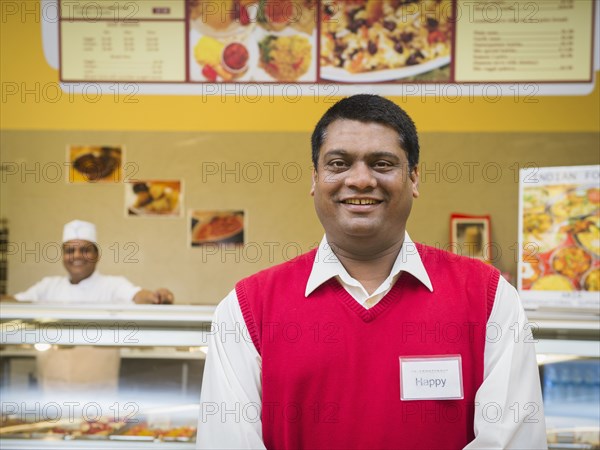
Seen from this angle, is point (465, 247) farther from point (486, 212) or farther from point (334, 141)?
point (334, 141)

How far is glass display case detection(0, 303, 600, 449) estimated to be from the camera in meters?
2.23

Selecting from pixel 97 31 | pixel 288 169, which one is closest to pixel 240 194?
pixel 288 169

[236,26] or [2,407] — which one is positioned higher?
[236,26]

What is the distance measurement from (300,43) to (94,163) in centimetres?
169

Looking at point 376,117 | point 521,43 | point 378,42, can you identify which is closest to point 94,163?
point 378,42

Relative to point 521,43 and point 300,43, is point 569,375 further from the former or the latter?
point 300,43

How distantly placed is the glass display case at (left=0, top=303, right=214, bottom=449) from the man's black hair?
101 cm

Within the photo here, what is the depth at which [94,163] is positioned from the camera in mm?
4387

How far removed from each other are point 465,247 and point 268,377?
117 inches

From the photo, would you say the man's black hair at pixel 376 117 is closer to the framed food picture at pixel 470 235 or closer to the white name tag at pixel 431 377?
the white name tag at pixel 431 377

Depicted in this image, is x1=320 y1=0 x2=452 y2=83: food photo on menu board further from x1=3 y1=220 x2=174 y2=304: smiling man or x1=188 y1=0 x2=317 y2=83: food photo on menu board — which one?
x1=3 y1=220 x2=174 y2=304: smiling man

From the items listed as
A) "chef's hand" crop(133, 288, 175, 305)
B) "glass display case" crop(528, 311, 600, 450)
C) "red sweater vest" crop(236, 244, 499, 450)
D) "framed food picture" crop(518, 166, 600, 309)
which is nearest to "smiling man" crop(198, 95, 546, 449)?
"red sweater vest" crop(236, 244, 499, 450)

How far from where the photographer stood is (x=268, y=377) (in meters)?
1.50

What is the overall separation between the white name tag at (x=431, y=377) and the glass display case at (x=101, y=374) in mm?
962
